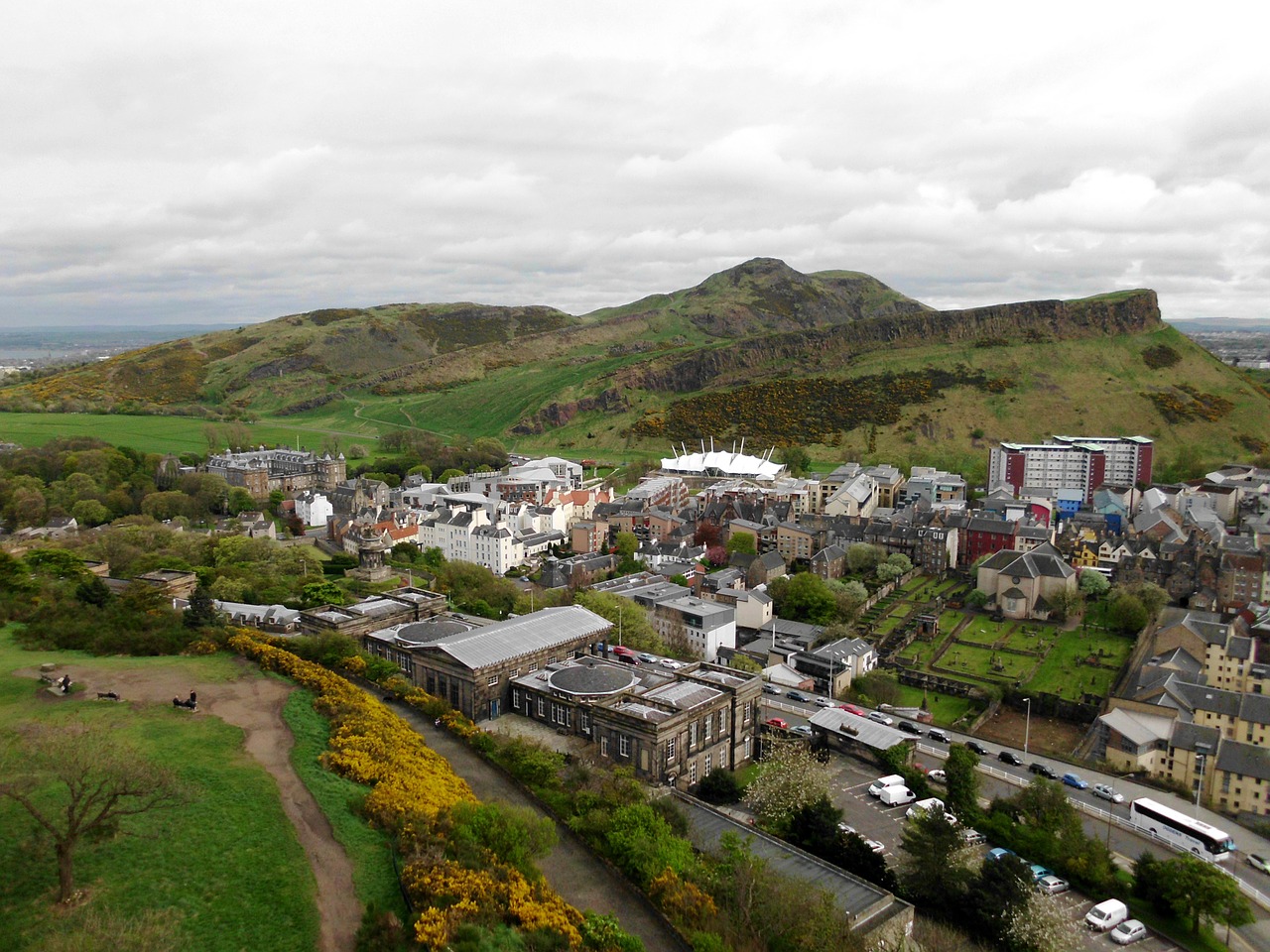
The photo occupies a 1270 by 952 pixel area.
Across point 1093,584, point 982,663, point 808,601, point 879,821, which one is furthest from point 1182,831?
point 1093,584

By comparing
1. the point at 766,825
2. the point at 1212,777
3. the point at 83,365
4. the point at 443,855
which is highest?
the point at 83,365

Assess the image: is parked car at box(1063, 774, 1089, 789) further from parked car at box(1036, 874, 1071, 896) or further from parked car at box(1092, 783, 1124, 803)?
parked car at box(1036, 874, 1071, 896)

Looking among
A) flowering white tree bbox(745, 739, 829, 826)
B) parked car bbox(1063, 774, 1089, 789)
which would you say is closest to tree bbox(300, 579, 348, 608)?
flowering white tree bbox(745, 739, 829, 826)

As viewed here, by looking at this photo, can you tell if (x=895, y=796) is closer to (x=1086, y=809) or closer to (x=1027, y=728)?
(x=1086, y=809)

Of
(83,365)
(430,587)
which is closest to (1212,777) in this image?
(430,587)

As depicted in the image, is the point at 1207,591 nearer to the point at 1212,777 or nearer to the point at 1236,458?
the point at 1212,777

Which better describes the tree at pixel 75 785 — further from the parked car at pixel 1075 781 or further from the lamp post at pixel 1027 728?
the lamp post at pixel 1027 728
